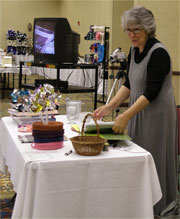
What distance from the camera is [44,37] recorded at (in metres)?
5.71

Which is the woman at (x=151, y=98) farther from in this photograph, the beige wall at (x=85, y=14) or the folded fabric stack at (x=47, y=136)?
the beige wall at (x=85, y=14)

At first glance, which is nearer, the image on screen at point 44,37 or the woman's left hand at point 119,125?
the woman's left hand at point 119,125

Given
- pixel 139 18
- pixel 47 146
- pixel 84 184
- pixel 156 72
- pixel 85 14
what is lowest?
pixel 84 184

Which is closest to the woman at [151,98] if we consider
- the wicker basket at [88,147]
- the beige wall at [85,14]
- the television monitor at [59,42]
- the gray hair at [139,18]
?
the gray hair at [139,18]

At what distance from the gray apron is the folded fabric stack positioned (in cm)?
67

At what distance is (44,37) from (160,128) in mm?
3728

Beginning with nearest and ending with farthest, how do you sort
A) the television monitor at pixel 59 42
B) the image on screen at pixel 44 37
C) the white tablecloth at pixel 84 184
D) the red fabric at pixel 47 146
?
the white tablecloth at pixel 84 184 < the red fabric at pixel 47 146 < the television monitor at pixel 59 42 < the image on screen at pixel 44 37

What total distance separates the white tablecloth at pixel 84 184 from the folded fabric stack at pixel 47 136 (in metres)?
0.04

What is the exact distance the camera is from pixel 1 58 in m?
7.97

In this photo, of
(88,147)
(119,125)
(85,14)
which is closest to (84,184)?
(88,147)

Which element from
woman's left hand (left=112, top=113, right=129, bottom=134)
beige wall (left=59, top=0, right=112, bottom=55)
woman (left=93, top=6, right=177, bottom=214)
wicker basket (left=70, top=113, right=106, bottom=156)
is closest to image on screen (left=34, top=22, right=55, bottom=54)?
beige wall (left=59, top=0, right=112, bottom=55)

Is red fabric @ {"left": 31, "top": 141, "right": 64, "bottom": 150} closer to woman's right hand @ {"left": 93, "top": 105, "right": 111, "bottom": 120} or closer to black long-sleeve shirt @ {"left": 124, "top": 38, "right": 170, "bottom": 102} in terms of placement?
woman's right hand @ {"left": 93, "top": 105, "right": 111, "bottom": 120}

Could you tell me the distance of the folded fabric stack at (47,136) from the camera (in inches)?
72.6

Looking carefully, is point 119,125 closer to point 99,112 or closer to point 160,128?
point 99,112
